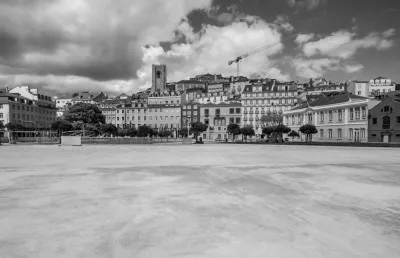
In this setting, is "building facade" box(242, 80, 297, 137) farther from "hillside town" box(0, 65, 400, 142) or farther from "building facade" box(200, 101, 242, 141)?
"building facade" box(200, 101, 242, 141)

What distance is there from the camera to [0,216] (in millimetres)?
6477

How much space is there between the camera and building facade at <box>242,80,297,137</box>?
11138cm

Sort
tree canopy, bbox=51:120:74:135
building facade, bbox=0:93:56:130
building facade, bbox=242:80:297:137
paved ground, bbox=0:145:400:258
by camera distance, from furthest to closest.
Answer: building facade, bbox=242:80:297:137 < building facade, bbox=0:93:56:130 < tree canopy, bbox=51:120:74:135 < paved ground, bbox=0:145:400:258

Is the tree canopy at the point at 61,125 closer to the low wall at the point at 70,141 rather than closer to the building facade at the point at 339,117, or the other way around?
the low wall at the point at 70,141

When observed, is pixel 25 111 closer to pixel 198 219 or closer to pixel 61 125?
pixel 61 125

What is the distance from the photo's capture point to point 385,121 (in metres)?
54.6

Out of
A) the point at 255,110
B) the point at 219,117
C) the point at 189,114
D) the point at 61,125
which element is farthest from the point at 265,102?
the point at 61,125

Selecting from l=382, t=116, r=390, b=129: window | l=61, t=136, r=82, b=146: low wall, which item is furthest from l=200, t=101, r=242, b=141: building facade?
l=61, t=136, r=82, b=146: low wall

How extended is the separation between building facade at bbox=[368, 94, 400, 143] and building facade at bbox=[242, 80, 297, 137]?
54483 millimetres

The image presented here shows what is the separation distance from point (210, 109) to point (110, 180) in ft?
352

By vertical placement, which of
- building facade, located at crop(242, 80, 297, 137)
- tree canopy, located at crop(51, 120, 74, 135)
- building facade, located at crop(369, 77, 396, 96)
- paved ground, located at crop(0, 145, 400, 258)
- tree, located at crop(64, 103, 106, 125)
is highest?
building facade, located at crop(369, 77, 396, 96)

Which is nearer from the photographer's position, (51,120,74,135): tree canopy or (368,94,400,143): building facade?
(368,94,400,143): building facade

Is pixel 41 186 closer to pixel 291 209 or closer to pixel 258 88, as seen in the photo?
pixel 291 209

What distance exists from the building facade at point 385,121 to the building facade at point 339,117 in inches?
51.5
